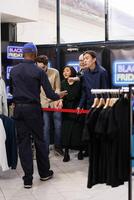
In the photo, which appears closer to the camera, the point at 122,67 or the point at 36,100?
the point at 36,100

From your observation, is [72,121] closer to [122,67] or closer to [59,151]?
[59,151]

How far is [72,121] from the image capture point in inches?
239

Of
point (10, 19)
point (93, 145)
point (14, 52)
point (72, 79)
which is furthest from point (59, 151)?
point (93, 145)

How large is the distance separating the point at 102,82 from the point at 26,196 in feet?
6.40

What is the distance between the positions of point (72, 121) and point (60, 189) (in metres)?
1.56

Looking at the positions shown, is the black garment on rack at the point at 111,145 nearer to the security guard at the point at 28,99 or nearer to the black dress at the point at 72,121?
the security guard at the point at 28,99

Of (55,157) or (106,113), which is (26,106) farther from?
(55,157)

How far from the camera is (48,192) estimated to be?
4574mm

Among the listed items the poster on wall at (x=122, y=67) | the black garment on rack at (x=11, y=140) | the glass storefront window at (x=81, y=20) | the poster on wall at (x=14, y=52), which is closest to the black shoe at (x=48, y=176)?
the black garment on rack at (x=11, y=140)

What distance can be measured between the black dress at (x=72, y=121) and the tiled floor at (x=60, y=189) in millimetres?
503

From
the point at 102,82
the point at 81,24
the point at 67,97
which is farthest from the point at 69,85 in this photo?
the point at 81,24

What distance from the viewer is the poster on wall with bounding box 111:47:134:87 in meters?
6.74

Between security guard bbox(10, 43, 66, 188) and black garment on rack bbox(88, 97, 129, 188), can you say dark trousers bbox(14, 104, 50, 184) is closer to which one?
security guard bbox(10, 43, 66, 188)

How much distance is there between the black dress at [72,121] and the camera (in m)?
5.97
